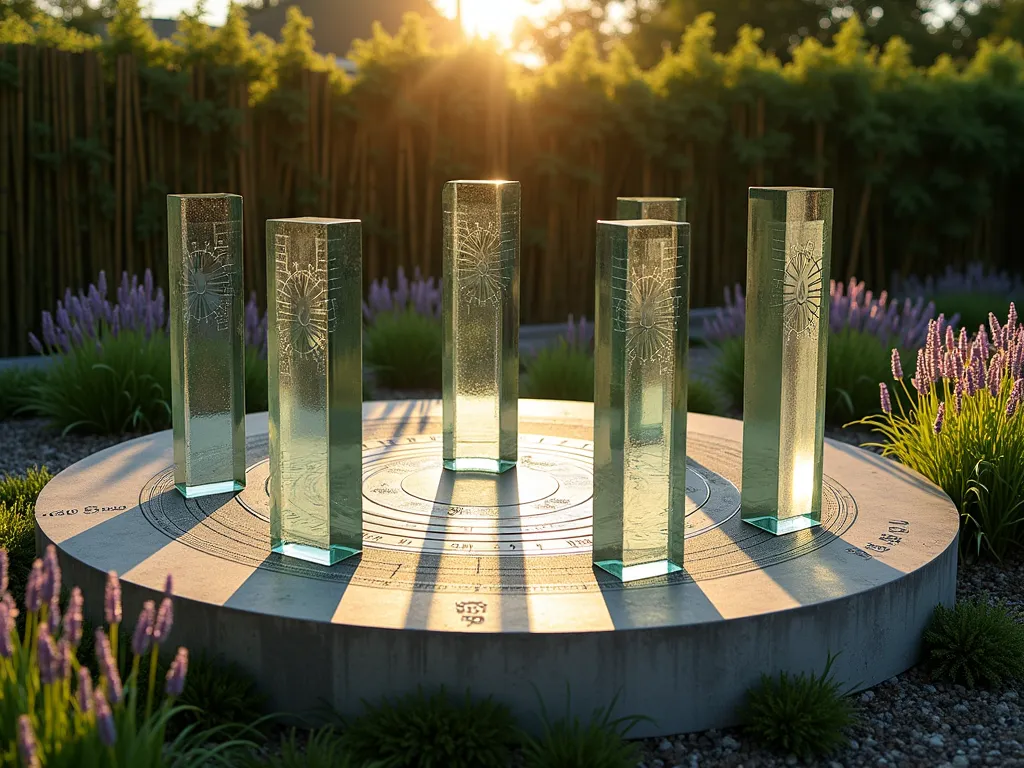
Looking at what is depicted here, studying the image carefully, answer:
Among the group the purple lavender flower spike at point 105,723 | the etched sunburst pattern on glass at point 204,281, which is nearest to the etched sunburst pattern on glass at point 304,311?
the etched sunburst pattern on glass at point 204,281

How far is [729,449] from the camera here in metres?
5.35

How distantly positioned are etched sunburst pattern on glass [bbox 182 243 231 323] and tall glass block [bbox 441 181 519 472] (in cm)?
95

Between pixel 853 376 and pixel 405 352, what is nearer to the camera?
pixel 853 376

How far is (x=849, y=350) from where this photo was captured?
7129 mm

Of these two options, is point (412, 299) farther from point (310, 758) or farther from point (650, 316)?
point (310, 758)

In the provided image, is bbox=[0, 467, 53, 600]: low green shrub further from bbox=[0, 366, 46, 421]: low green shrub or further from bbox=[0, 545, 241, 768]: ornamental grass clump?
bbox=[0, 366, 46, 421]: low green shrub

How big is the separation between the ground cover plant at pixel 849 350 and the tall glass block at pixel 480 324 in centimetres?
237

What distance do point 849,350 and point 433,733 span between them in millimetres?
4800

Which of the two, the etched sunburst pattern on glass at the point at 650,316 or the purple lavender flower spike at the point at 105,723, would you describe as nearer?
the purple lavender flower spike at the point at 105,723

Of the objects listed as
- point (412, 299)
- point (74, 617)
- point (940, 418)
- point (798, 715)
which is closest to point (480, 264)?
point (940, 418)

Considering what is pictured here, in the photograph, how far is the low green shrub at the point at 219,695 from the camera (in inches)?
126

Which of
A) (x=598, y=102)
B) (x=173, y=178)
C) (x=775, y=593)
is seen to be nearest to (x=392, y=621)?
(x=775, y=593)

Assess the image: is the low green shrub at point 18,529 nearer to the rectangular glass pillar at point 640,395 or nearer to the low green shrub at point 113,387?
the low green shrub at point 113,387

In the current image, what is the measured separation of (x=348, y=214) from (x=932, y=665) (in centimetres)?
743
